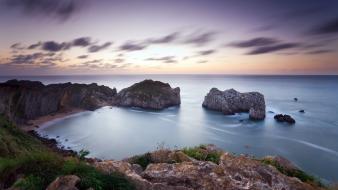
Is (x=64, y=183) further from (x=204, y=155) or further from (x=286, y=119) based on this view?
(x=286, y=119)

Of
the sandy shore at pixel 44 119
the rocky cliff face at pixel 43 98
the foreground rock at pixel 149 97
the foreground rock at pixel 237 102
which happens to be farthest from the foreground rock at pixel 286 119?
the sandy shore at pixel 44 119

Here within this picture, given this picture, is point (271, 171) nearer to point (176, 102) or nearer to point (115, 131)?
point (115, 131)

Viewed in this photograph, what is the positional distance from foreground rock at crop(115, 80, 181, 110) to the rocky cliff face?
9257 millimetres

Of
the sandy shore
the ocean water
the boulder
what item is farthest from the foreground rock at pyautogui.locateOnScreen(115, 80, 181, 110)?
the boulder

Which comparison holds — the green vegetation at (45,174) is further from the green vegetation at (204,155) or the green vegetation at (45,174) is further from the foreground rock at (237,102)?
the foreground rock at (237,102)

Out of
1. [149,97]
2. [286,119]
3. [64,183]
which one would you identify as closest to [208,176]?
[64,183]

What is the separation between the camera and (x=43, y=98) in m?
94.4

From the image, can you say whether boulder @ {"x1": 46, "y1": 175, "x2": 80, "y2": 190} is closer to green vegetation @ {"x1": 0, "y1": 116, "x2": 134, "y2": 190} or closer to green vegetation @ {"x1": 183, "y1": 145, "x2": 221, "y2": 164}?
green vegetation @ {"x1": 0, "y1": 116, "x2": 134, "y2": 190}

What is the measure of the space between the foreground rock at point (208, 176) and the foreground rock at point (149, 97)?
106 metres

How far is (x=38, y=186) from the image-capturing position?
9.14 meters

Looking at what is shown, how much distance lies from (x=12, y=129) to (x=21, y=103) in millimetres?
42084

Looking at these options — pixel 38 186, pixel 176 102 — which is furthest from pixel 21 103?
pixel 38 186

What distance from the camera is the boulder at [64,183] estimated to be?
8.81m

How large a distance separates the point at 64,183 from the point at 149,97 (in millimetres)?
114559
